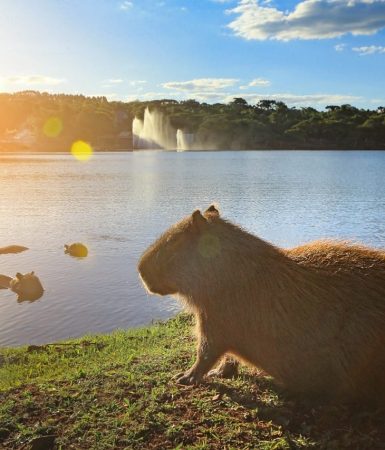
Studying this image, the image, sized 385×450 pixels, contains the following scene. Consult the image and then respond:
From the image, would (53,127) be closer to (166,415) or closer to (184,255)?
(184,255)

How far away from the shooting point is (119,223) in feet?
80.8

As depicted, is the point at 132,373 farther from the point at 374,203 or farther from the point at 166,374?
the point at 374,203

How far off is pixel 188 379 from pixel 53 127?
6014 inches

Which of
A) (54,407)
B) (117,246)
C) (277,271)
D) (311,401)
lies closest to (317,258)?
(277,271)

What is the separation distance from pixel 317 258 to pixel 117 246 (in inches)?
605

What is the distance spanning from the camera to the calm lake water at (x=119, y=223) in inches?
490

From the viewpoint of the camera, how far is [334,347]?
423 cm

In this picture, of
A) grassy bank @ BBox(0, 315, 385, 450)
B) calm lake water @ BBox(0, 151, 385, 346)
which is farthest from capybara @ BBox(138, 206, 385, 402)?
calm lake water @ BBox(0, 151, 385, 346)

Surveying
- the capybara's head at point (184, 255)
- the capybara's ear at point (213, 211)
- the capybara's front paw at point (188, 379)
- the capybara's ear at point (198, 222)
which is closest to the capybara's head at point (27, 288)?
the capybara's front paw at point (188, 379)

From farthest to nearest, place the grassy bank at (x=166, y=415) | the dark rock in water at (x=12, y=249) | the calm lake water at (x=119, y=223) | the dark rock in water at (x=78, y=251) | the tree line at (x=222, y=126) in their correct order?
the tree line at (x=222, y=126) < the dark rock in water at (x=12, y=249) < the dark rock in water at (x=78, y=251) < the calm lake water at (x=119, y=223) < the grassy bank at (x=166, y=415)

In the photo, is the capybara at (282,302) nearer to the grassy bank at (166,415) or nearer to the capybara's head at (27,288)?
the grassy bank at (166,415)

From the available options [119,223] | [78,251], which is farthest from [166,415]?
[119,223]

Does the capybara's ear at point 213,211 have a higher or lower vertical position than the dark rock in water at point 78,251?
higher

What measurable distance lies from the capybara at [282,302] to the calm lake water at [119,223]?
21.7 ft
